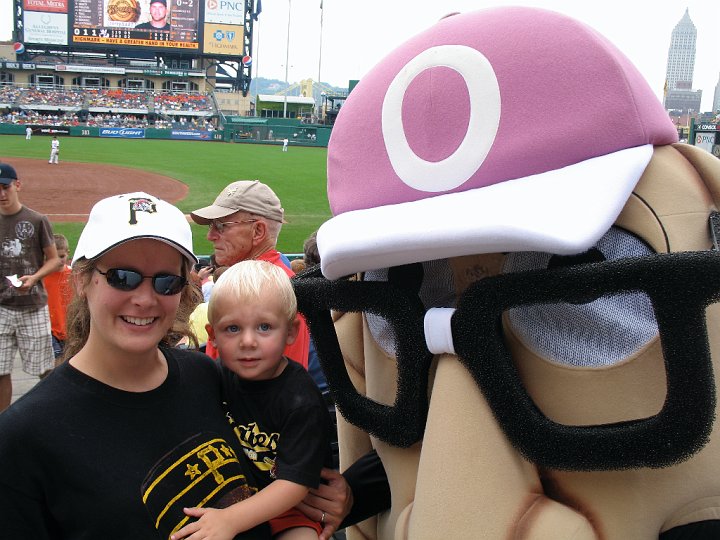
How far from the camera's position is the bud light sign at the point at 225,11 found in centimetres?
5869

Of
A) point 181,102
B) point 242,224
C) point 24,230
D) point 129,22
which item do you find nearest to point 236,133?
point 181,102

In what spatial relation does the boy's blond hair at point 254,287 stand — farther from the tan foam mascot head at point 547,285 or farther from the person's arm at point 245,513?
the person's arm at point 245,513

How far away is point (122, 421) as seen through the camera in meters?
1.37

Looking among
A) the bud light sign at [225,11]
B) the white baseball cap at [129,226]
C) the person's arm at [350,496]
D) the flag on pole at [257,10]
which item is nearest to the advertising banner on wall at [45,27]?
the bud light sign at [225,11]

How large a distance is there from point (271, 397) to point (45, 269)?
382cm

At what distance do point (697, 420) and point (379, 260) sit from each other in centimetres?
57

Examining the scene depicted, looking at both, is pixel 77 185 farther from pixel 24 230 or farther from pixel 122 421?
pixel 122 421

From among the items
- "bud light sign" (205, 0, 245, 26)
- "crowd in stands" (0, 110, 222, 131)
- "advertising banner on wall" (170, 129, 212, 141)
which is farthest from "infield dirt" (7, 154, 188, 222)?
"bud light sign" (205, 0, 245, 26)

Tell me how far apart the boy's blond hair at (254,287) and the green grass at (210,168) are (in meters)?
8.89

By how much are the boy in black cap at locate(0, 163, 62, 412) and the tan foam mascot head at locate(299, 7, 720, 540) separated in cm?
412

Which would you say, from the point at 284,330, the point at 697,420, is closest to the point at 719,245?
the point at 697,420

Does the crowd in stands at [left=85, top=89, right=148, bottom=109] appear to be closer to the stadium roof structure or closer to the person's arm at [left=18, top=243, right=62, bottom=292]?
the stadium roof structure

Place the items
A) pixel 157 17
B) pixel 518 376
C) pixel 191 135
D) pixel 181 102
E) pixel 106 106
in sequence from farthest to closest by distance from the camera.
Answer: pixel 157 17 → pixel 181 102 → pixel 106 106 → pixel 191 135 → pixel 518 376

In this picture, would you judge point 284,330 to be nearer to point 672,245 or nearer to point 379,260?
point 379,260
